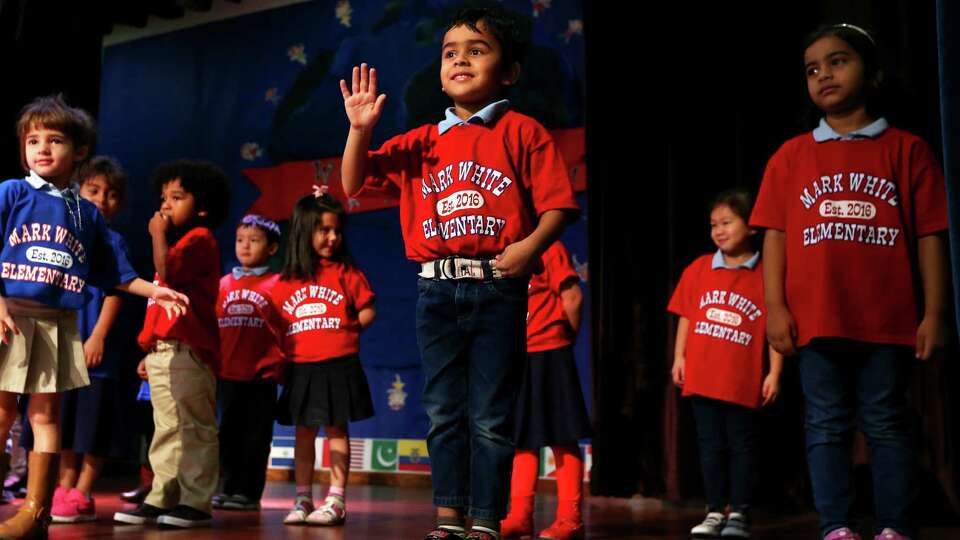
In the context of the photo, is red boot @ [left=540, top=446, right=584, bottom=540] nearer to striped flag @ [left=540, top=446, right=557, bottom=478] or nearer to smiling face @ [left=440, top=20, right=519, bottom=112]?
smiling face @ [left=440, top=20, right=519, bottom=112]

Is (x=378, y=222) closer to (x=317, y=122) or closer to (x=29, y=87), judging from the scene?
(x=317, y=122)

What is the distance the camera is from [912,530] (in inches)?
78.7

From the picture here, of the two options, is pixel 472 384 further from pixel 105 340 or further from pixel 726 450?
pixel 105 340

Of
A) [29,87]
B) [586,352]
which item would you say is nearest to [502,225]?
[586,352]

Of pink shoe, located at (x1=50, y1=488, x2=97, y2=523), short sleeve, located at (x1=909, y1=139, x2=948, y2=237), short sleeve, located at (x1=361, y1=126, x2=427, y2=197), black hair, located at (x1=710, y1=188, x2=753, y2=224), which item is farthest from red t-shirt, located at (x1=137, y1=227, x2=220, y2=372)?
short sleeve, located at (x1=909, y1=139, x2=948, y2=237)

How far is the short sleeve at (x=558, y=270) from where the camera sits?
2727 mm

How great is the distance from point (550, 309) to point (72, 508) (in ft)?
4.82

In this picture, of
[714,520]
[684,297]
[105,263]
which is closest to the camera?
[105,263]

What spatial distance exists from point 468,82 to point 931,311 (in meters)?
1.07

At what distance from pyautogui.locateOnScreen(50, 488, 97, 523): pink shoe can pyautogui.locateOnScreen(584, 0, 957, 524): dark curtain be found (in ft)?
6.87

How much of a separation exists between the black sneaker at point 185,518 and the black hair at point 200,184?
81 cm

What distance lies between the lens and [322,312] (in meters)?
3.05

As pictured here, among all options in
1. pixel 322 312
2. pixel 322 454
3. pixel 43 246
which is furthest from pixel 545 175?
pixel 322 454

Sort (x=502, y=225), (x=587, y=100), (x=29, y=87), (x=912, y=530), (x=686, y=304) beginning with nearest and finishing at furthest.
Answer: (x=502, y=225) → (x=912, y=530) → (x=686, y=304) → (x=587, y=100) → (x=29, y=87)
